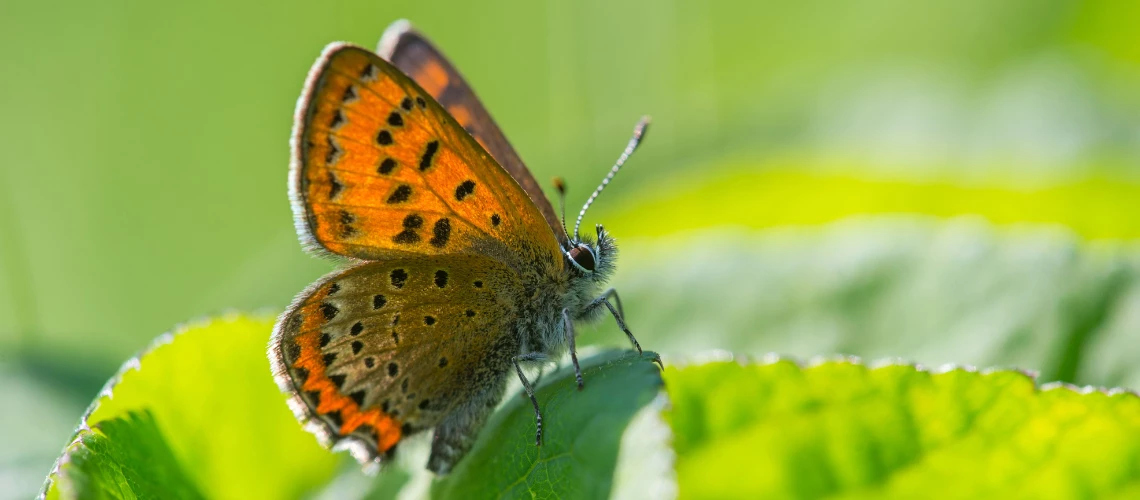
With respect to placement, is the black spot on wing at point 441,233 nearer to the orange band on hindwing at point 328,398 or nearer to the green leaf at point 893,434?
the orange band on hindwing at point 328,398

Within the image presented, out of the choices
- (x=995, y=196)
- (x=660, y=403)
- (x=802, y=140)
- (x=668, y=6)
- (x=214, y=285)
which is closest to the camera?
(x=660, y=403)

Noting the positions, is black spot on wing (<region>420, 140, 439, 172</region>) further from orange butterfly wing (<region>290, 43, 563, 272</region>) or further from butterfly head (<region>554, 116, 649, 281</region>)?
butterfly head (<region>554, 116, 649, 281</region>)

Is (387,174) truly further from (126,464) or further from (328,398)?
(126,464)

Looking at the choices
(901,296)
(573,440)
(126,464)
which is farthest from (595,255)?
(126,464)

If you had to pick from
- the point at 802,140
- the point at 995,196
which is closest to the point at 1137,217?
the point at 995,196

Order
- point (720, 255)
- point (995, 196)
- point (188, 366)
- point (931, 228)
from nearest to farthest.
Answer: point (188, 366) < point (931, 228) < point (720, 255) < point (995, 196)

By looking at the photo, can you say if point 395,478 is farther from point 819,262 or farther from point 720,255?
point 819,262

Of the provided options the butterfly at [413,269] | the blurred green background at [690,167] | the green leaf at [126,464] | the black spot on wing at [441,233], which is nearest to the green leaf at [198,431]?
the green leaf at [126,464]
